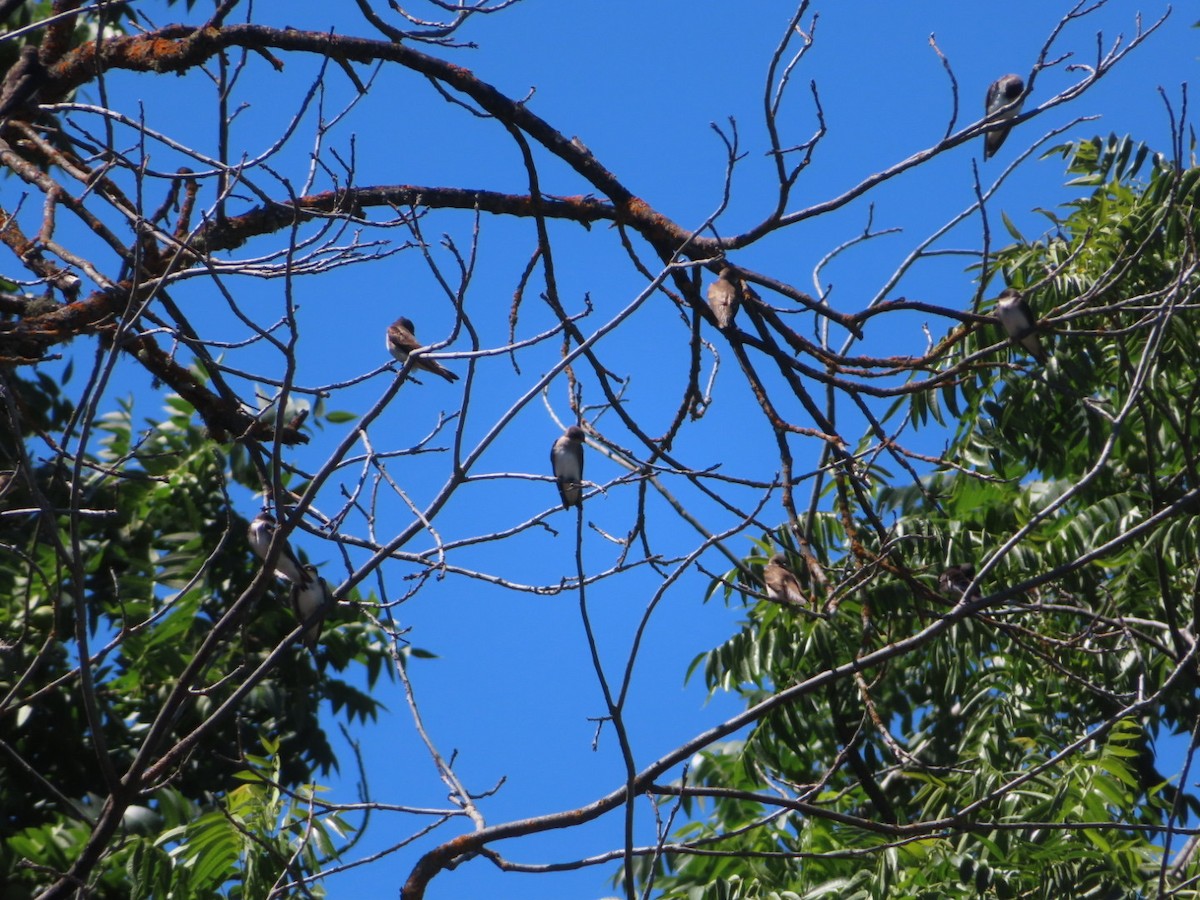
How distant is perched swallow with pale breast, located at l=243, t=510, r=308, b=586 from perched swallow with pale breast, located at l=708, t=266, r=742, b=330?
6.44 ft

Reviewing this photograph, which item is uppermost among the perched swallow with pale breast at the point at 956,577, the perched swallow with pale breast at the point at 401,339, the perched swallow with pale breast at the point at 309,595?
the perched swallow with pale breast at the point at 401,339

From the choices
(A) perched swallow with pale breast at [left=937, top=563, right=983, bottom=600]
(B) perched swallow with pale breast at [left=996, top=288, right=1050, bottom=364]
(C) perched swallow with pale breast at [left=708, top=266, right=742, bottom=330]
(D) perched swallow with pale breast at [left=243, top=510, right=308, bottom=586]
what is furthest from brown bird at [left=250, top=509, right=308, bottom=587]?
(B) perched swallow with pale breast at [left=996, top=288, right=1050, bottom=364]

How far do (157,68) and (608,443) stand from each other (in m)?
2.24

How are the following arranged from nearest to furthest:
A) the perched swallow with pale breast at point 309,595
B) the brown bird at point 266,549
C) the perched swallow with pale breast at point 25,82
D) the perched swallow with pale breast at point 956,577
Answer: the perched swallow with pale breast at point 25,82
the brown bird at point 266,549
the perched swallow with pale breast at point 309,595
the perched swallow with pale breast at point 956,577

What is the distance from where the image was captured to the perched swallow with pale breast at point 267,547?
19.2ft

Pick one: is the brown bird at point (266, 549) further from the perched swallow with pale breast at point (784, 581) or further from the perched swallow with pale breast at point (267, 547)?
the perched swallow with pale breast at point (784, 581)

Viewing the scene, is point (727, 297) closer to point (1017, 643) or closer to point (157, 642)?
point (1017, 643)

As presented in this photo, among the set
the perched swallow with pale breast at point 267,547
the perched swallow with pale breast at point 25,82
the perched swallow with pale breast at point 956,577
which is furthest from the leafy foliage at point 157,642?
the perched swallow with pale breast at point 956,577

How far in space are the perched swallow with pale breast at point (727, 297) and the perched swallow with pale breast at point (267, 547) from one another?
1.96m

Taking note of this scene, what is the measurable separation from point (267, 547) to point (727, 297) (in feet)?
7.78

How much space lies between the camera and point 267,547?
5859mm

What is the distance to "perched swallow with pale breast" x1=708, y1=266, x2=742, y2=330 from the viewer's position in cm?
471


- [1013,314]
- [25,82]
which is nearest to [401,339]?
[25,82]

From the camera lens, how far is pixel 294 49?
4.85 meters
